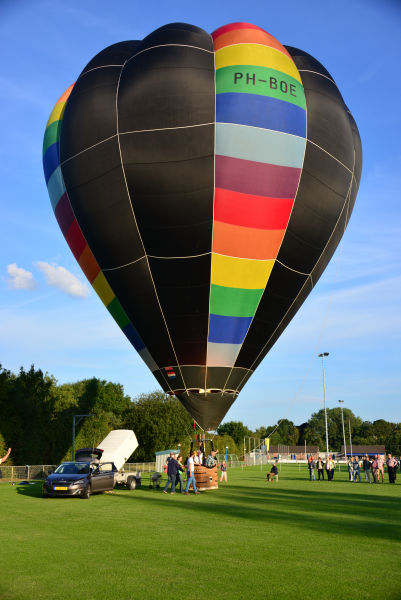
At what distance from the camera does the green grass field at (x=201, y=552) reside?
671 centimetres

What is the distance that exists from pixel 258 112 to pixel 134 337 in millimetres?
9192

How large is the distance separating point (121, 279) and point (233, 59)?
8.53 metres

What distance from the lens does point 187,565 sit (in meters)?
7.96

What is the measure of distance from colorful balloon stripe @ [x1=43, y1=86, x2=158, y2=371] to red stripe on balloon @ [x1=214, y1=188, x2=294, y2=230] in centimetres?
537

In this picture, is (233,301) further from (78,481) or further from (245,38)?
(245,38)

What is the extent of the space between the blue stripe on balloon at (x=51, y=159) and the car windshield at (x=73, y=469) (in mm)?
11119

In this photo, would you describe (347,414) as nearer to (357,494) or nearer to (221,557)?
(357,494)

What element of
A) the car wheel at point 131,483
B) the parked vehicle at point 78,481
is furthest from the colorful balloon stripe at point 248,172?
the car wheel at point 131,483

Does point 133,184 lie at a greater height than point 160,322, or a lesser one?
greater

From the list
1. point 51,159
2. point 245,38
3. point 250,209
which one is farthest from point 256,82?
point 51,159

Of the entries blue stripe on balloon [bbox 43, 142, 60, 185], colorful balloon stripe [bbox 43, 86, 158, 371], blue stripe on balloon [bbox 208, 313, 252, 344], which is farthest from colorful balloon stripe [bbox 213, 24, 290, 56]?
blue stripe on balloon [bbox 208, 313, 252, 344]

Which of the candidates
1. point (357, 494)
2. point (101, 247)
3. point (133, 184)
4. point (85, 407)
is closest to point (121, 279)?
point (101, 247)

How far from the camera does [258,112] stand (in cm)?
1953

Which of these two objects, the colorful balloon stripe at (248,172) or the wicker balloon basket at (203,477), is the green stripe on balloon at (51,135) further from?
the wicker balloon basket at (203,477)
